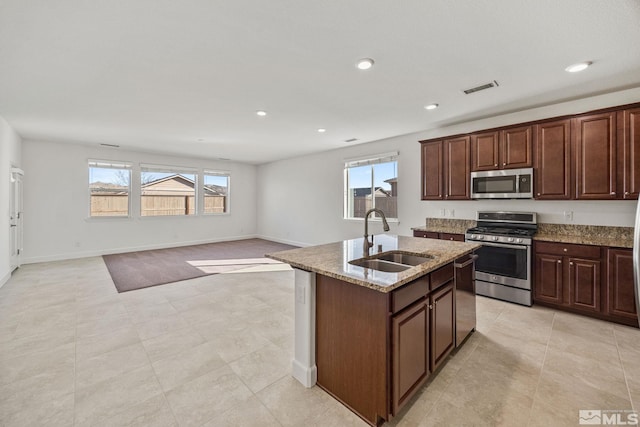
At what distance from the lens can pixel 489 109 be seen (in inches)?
153

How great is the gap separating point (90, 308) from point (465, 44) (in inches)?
194

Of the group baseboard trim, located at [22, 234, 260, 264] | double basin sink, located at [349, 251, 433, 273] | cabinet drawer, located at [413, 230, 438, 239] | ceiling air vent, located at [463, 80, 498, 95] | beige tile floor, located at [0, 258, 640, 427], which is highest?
ceiling air vent, located at [463, 80, 498, 95]

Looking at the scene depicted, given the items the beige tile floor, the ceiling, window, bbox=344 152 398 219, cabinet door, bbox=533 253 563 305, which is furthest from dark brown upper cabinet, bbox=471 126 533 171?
the beige tile floor

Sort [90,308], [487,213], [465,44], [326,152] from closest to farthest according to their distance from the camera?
[465,44]
[90,308]
[487,213]
[326,152]

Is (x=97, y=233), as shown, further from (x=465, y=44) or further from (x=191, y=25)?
(x=465, y=44)

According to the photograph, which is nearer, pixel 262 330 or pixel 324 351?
pixel 324 351

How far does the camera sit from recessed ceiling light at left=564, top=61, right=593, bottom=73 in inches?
102

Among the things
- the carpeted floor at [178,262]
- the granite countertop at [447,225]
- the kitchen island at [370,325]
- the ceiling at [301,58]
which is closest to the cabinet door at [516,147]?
the ceiling at [301,58]

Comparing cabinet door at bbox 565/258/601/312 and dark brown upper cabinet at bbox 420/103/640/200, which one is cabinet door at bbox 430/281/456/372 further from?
dark brown upper cabinet at bbox 420/103/640/200

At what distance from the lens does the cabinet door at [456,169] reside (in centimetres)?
421

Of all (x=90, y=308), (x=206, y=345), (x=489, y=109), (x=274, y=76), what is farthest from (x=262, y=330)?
(x=489, y=109)

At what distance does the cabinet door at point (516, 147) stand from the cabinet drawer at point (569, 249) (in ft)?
3.51
